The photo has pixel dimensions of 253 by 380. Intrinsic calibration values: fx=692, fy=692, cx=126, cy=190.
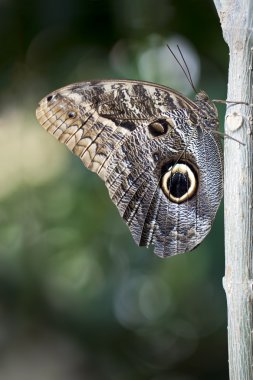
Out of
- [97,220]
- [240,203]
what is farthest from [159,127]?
[97,220]

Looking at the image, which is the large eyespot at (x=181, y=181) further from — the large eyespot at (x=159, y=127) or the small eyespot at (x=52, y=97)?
the small eyespot at (x=52, y=97)

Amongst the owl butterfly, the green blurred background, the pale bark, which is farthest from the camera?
the green blurred background

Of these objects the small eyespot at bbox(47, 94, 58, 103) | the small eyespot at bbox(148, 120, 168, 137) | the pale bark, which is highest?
the small eyespot at bbox(47, 94, 58, 103)

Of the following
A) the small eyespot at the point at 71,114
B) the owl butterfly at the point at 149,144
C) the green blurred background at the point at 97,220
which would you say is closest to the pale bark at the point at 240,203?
the owl butterfly at the point at 149,144

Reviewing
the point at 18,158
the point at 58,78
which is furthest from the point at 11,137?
the point at 58,78

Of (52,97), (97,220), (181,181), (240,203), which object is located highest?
(97,220)

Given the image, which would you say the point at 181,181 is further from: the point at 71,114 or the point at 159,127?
the point at 71,114

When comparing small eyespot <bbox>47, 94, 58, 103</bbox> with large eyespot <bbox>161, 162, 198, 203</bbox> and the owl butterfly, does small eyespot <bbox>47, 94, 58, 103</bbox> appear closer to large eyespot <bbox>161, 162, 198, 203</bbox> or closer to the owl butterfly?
the owl butterfly

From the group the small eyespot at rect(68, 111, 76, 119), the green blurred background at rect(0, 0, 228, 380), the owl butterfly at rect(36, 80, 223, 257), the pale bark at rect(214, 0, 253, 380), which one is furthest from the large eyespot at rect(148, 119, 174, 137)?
the green blurred background at rect(0, 0, 228, 380)
